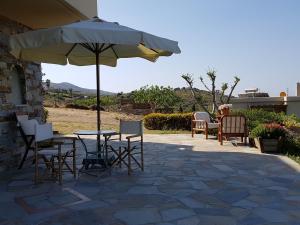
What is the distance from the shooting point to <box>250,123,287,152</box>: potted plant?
8.52m

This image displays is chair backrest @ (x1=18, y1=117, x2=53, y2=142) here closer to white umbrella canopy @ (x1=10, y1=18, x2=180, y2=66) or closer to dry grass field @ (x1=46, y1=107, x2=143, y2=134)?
white umbrella canopy @ (x1=10, y1=18, x2=180, y2=66)

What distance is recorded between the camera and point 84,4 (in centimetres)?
779

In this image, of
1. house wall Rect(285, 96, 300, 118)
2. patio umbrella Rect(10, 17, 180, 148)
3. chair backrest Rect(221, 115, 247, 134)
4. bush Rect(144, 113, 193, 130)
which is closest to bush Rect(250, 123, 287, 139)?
chair backrest Rect(221, 115, 247, 134)

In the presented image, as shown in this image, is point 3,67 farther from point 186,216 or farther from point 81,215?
point 186,216

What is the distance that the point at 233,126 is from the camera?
954cm

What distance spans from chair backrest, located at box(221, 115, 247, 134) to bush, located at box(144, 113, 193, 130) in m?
4.65

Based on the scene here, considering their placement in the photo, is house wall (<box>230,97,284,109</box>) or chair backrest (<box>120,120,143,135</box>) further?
house wall (<box>230,97,284,109</box>)

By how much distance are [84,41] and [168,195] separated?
7.66 feet

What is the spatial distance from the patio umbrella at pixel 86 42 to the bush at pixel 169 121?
7.10 metres

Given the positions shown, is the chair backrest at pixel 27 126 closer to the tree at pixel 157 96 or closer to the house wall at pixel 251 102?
the house wall at pixel 251 102

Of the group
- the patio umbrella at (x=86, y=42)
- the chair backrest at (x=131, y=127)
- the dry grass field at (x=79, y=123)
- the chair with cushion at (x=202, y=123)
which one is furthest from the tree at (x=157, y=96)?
the chair backrest at (x=131, y=127)

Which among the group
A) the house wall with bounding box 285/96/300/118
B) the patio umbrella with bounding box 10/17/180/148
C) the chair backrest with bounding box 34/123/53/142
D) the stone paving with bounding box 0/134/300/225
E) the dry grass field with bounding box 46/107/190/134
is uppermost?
the patio umbrella with bounding box 10/17/180/148

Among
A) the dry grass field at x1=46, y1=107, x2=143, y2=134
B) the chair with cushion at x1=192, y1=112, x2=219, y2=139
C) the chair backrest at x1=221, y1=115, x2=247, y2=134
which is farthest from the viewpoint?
the dry grass field at x1=46, y1=107, x2=143, y2=134

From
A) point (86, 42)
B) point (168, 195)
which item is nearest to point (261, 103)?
point (168, 195)
